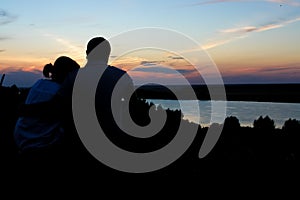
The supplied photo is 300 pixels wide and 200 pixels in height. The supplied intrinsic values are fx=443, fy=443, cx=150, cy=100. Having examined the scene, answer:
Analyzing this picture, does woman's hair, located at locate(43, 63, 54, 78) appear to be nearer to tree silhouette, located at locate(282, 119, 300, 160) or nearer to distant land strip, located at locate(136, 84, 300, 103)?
distant land strip, located at locate(136, 84, 300, 103)

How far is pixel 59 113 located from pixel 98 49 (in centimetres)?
107

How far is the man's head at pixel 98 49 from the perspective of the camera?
630 centimetres

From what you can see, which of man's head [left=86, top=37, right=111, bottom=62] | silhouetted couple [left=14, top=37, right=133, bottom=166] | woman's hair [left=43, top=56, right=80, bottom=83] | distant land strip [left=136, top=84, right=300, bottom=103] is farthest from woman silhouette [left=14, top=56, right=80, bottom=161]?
distant land strip [left=136, top=84, right=300, bottom=103]

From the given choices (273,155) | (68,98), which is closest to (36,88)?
(68,98)

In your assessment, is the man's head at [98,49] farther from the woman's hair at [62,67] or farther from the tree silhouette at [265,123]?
the tree silhouette at [265,123]

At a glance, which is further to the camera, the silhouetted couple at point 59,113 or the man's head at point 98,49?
the man's head at point 98,49

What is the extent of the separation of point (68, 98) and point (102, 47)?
35.9 inches

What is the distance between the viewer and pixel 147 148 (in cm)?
→ 762

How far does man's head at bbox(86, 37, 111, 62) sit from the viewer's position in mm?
6305

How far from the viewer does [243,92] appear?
688cm

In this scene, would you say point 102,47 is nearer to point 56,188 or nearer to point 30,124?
point 30,124

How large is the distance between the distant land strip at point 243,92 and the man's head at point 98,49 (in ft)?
5.06

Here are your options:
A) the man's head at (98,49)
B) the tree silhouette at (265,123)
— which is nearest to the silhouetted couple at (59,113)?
the man's head at (98,49)

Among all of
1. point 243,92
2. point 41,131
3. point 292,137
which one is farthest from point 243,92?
→ point 41,131
